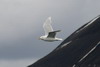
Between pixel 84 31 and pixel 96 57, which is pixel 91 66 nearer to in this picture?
pixel 96 57

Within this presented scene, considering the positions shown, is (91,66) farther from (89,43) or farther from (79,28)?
(79,28)

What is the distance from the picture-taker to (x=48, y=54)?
15862 centimetres

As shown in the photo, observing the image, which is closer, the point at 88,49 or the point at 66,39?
the point at 88,49

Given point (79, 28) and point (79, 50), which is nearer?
point (79, 50)

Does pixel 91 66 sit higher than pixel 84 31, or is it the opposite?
pixel 84 31

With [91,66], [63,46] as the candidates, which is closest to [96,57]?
[91,66]

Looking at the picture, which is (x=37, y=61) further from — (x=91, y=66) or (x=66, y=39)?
(x=91, y=66)

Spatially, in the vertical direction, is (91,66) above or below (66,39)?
below

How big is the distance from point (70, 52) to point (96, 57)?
7.95 meters

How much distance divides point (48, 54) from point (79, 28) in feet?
27.8

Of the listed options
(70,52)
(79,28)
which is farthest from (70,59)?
(79,28)

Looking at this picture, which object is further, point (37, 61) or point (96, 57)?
point (37, 61)

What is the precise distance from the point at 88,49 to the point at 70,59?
439 cm

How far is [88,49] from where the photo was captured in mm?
148250
